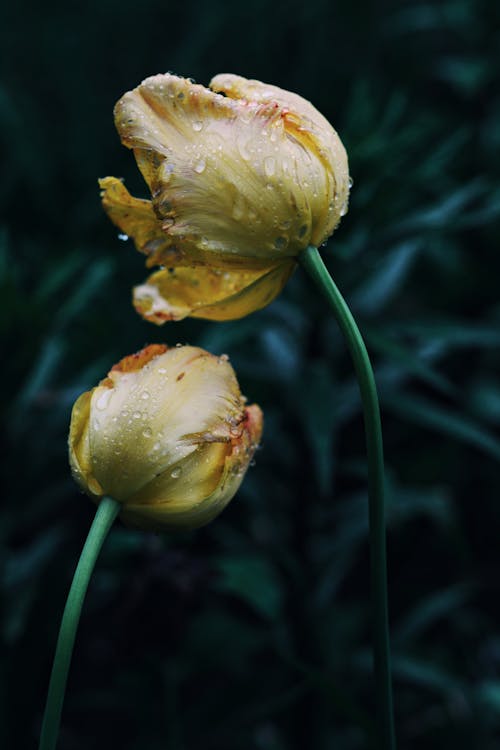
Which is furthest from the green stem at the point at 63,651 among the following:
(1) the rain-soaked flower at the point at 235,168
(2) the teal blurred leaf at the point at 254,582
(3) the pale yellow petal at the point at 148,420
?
(2) the teal blurred leaf at the point at 254,582

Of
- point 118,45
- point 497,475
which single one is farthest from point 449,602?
point 118,45

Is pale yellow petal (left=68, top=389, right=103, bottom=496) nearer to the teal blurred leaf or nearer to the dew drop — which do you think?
the dew drop

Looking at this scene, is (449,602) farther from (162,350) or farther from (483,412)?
(162,350)

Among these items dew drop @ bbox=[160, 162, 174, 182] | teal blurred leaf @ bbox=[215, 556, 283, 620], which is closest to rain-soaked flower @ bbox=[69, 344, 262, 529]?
dew drop @ bbox=[160, 162, 174, 182]

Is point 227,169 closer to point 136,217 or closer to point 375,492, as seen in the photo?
point 136,217

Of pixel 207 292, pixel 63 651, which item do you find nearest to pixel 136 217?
pixel 207 292

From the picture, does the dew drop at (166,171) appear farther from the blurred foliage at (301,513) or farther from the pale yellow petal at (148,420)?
the blurred foliage at (301,513)

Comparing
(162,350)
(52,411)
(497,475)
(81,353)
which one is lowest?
(162,350)
